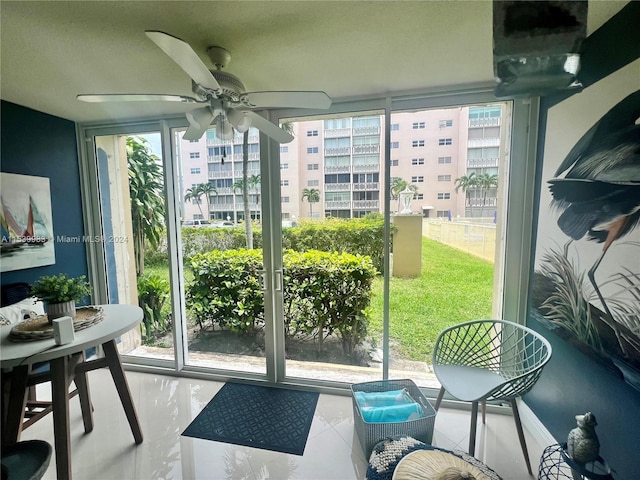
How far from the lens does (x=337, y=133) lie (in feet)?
7.36

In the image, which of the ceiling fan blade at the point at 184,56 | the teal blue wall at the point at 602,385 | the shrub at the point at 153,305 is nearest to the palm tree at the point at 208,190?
the shrub at the point at 153,305

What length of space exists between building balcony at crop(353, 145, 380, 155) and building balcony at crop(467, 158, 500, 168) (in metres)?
0.69

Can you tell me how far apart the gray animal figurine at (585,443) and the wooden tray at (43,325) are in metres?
2.51

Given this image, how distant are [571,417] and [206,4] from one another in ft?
9.01

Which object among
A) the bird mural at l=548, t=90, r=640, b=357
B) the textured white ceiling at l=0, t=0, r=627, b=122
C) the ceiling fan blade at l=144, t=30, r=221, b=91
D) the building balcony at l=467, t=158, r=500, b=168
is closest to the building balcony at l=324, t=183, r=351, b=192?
the textured white ceiling at l=0, t=0, r=627, b=122

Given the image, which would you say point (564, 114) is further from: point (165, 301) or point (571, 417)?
point (165, 301)

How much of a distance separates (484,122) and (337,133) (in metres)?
1.09

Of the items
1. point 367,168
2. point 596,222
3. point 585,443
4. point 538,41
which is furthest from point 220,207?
point 585,443

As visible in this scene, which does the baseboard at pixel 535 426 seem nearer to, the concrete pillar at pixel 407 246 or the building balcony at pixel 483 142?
the concrete pillar at pixel 407 246

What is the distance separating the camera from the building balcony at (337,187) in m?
2.24

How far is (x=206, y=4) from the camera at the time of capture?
1169 mm

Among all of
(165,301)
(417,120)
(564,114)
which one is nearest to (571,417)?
(564,114)

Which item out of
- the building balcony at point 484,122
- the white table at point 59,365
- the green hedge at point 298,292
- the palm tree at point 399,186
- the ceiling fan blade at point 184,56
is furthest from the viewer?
the green hedge at point 298,292

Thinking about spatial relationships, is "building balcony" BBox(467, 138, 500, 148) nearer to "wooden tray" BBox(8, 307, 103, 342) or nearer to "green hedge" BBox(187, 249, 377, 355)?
"green hedge" BBox(187, 249, 377, 355)
